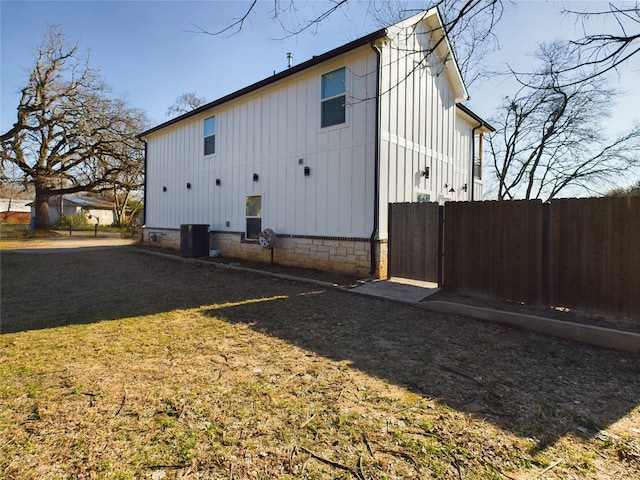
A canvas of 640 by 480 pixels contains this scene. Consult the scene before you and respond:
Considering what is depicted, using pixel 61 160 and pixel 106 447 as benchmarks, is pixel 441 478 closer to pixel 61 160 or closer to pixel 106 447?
pixel 106 447

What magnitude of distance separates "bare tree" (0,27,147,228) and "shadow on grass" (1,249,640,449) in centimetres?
1547

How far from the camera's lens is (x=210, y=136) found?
39.1 feet

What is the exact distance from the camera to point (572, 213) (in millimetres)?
4785

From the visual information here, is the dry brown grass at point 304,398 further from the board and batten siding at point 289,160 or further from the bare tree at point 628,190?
the bare tree at point 628,190

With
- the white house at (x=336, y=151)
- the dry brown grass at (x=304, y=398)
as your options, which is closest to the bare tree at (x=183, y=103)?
the white house at (x=336, y=151)

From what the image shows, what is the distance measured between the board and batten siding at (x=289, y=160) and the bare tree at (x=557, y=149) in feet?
35.7

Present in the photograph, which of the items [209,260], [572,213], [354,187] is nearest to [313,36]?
[354,187]

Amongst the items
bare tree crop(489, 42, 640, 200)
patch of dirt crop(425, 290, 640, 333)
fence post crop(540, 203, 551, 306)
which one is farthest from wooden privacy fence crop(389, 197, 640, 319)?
bare tree crop(489, 42, 640, 200)

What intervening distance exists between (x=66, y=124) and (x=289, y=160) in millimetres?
19038

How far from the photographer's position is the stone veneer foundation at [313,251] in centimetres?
742

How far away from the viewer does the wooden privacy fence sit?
442cm

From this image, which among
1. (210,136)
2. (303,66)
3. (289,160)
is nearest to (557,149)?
(303,66)

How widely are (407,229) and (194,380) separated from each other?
16.5 feet

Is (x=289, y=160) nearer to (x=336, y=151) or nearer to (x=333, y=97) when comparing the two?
(x=336, y=151)
